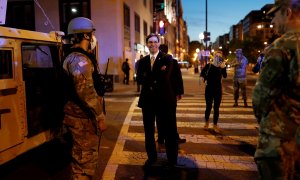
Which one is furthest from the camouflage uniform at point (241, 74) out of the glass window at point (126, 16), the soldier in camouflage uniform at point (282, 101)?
the glass window at point (126, 16)

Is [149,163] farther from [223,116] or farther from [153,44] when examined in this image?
[223,116]

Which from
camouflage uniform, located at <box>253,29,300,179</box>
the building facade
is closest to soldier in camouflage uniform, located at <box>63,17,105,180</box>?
camouflage uniform, located at <box>253,29,300,179</box>

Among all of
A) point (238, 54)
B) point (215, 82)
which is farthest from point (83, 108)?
point (238, 54)

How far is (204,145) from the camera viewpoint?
681 centimetres

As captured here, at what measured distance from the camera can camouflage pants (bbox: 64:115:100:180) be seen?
12.6 feet

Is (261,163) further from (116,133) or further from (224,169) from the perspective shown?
(116,133)

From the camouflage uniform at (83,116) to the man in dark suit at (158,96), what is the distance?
54.3 inches

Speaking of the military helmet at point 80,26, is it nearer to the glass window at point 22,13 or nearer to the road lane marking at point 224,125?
the road lane marking at point 224,125

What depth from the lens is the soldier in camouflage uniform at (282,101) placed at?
2.32 metres

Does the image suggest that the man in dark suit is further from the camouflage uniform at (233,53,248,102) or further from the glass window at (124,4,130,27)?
the glass window at (124,4,130,27)

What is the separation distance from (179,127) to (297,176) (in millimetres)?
6068

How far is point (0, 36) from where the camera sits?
13.9 ft

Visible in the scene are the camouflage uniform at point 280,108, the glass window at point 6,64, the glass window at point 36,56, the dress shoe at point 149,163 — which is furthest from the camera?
the dress shoe at point 149,163

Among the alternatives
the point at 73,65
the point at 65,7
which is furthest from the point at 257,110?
the point at 65,7
